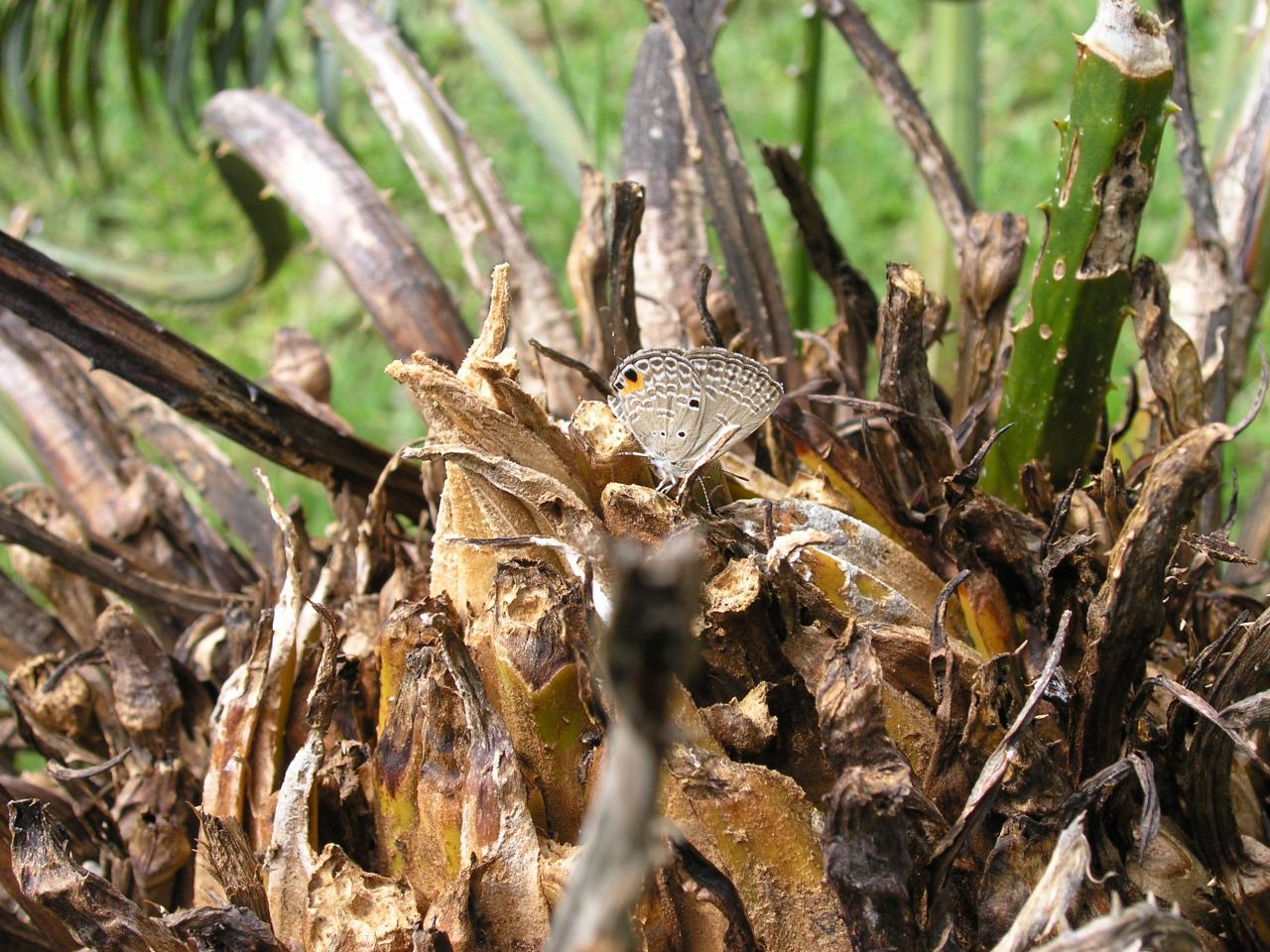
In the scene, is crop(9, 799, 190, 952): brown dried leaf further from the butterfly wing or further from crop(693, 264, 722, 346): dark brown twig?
crop(693, 264, 722, 346): dark brown twig

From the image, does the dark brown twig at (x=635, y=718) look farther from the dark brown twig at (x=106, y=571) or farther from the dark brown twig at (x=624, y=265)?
the dark brown twig at (x=106, y=571)

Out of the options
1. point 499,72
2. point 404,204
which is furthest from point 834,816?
point 404,204

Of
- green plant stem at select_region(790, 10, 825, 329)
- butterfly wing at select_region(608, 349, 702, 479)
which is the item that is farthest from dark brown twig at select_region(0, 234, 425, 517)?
green plant stem at select_region(790, 10, 825, 329)

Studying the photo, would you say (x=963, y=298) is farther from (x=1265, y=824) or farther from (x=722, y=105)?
(x=1265, y=824)

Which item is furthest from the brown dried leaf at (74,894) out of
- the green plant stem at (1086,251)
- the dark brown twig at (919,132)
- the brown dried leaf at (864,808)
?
the dark brown twig at (919,132)

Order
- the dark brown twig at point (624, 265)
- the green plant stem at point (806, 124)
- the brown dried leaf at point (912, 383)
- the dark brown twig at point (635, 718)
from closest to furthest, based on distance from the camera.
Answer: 1. the dark brown twig at point (635, 718)
2. the brown dried leaf at point (912, 383)
3. the dark brown twig at point (624, 265)
4. the green plant stem at point (806, 124)
